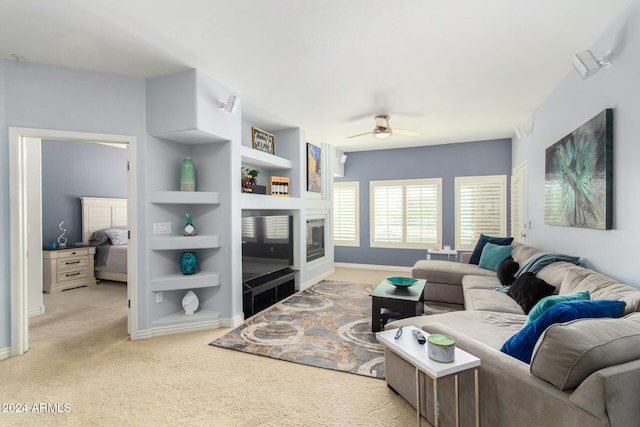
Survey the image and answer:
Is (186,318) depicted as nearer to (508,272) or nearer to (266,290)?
(266,290)

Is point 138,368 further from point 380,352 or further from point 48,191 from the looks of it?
point 48,191

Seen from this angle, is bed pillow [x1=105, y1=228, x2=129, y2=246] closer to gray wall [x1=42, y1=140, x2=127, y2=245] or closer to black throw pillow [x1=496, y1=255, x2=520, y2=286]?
gray wall [x1=42, y1=140, x2=127, y2=245]

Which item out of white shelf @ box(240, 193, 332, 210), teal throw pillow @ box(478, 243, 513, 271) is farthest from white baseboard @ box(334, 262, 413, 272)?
teal throw pillow @ box(478, 243, 513, 271)

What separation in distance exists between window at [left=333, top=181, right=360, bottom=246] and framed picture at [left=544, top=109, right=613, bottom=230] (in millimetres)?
3896

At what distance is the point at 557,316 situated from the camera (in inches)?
58.3

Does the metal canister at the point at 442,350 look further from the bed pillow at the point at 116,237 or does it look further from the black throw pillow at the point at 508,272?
the bed pillow at the point at 116,237

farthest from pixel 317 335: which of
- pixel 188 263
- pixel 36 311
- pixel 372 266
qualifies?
pixel 372 266

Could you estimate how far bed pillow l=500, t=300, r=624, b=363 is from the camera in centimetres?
148

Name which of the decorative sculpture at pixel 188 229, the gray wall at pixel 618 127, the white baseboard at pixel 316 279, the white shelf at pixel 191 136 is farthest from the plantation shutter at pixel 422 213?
the decorative sculpture at pixel 188 229

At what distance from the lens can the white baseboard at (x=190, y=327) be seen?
316cm

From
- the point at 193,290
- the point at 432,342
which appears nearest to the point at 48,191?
the point at 193,290

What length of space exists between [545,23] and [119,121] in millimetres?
3751

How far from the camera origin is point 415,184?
6492 millimetres

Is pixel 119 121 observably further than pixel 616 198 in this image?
Yes
